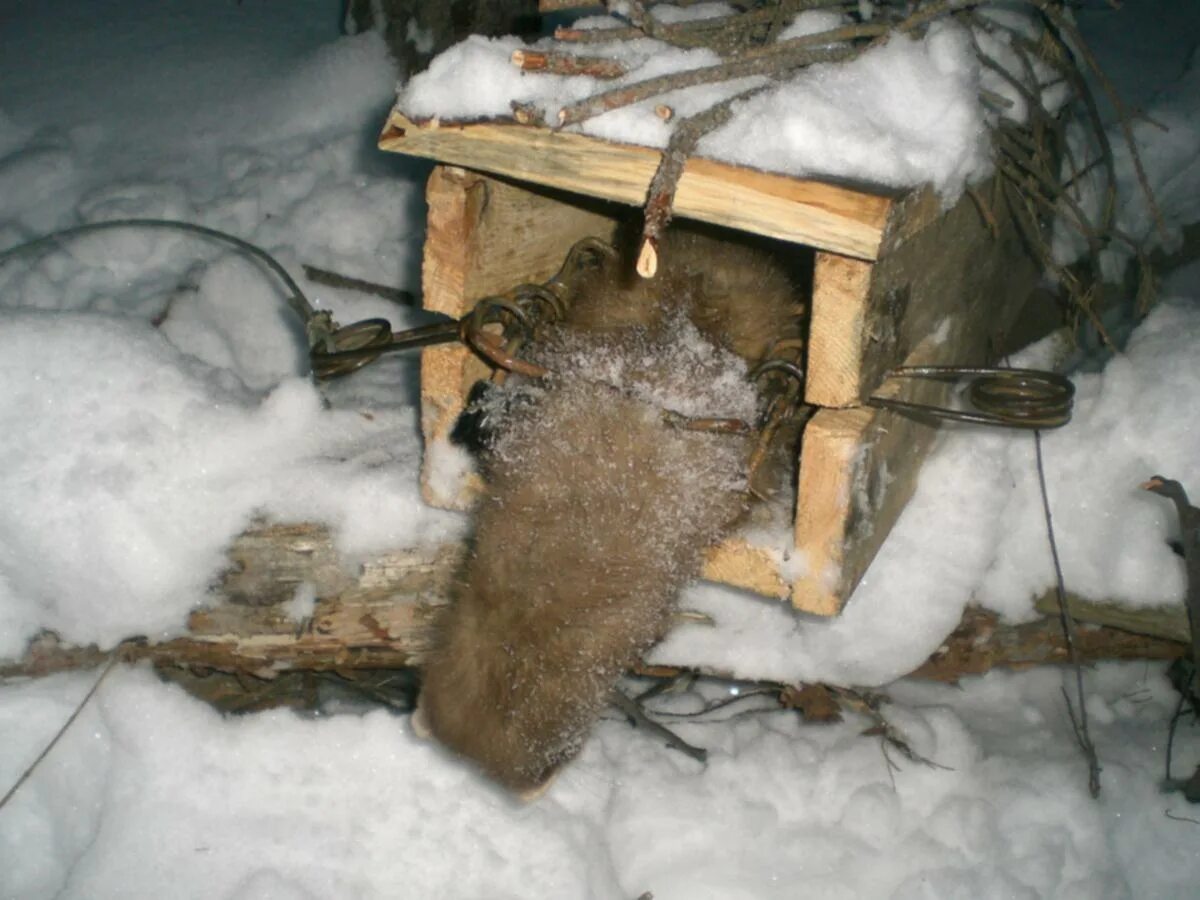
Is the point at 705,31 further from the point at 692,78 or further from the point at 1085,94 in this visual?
the point at 1085,94

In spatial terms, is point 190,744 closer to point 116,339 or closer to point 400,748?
point 400,748

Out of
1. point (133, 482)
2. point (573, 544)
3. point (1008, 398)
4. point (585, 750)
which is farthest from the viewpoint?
point (585, 750)

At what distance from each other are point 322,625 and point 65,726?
0.34 metres

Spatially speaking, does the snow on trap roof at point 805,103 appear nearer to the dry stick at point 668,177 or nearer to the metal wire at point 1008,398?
the dry stick at point 668,177

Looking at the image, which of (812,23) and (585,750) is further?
(585,750)

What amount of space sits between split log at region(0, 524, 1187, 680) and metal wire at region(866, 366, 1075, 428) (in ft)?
1.40

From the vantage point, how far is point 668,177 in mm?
1082

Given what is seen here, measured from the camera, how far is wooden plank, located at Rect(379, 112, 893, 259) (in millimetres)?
1039

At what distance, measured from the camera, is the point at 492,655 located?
117 cm

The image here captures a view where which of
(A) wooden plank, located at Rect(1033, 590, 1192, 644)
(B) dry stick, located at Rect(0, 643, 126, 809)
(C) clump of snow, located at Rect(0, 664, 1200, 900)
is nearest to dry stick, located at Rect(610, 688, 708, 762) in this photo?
(C) clump of snow, located at Rect(0, 664, 1200, 900)

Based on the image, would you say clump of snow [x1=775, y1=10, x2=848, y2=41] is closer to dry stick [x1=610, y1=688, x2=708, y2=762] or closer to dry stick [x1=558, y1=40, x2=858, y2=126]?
dry stick [x1=558, y1=40, x2=858, y2=126]

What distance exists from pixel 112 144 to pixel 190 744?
72.5 inches

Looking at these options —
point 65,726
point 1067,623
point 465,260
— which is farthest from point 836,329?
point 65,726

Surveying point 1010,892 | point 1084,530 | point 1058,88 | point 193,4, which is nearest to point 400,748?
point 1010,892
